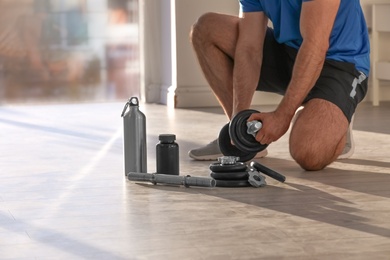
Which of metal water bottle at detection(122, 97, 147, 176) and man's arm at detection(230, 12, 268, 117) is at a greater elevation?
man's arm at detection(230, 12, 268, 117)

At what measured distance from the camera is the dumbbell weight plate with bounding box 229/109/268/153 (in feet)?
9.87

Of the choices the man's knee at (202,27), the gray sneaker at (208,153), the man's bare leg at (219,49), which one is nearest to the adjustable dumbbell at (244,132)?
the gray sneaker at (208,153)

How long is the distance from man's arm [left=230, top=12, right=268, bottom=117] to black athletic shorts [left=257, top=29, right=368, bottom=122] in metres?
0.07

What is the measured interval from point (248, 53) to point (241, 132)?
1.71 feet

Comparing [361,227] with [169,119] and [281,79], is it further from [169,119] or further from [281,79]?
[169,119]

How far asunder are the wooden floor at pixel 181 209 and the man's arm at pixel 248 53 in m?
0.30

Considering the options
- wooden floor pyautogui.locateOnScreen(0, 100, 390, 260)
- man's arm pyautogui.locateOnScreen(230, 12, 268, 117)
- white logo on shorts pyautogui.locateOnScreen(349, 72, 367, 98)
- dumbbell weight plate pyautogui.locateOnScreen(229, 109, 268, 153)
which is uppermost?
man's arm pyautogui.locateOnScreen(230, 12, 268, 117)

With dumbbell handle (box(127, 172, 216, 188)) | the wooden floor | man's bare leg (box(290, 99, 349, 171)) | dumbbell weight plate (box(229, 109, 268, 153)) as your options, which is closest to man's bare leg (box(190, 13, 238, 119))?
the wooden floor

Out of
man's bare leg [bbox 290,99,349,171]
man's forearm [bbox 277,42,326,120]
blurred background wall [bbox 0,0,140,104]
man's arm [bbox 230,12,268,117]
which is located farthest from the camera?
blurred background wall [bbox 0,0,140,104]

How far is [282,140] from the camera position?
4.03m

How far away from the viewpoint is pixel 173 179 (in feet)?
9.70

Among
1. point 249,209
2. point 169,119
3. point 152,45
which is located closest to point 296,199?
point 249,209

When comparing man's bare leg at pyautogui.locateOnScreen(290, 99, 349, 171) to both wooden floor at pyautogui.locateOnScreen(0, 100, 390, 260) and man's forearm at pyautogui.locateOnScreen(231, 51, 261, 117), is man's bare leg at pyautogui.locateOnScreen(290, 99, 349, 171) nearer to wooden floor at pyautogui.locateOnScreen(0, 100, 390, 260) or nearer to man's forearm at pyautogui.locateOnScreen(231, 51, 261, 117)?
wooden floor at pyautogui.locateOnScreen(0, 100, 390, 260)

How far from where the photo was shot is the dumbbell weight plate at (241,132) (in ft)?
9.87
